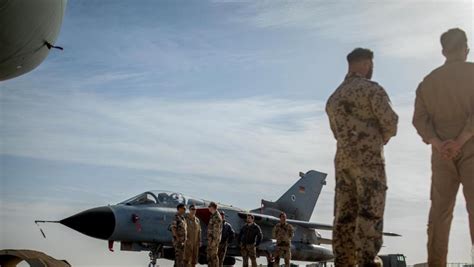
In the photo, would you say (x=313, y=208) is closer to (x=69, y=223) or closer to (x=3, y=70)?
→ (x=69, y=223)

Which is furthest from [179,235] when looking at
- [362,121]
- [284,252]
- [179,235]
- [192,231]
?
[362,121]

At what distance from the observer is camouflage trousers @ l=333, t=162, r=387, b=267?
4.21 meters

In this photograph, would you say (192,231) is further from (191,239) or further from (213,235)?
(213,235)

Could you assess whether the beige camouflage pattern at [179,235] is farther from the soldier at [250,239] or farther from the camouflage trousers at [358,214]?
the camouflage trousers at [358,214]

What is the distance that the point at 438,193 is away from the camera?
4289 millimetres

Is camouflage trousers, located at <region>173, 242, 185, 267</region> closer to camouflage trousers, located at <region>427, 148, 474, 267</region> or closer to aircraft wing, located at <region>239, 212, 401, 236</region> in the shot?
aircraft wing, located at <region>239, 212, 401, 236</region>

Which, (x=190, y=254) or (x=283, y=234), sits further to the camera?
(x=283, y=234)

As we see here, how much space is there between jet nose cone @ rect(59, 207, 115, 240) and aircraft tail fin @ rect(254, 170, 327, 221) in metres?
10.9

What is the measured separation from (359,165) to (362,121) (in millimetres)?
388

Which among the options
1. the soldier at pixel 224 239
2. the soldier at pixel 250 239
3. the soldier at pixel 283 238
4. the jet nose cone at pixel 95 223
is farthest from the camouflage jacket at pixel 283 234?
the jet nose cone at pixel 95 223

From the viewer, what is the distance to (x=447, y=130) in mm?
4383

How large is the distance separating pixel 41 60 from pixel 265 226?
16.6 meters

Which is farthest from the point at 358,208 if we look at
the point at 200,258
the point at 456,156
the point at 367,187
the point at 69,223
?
the point at 200,258

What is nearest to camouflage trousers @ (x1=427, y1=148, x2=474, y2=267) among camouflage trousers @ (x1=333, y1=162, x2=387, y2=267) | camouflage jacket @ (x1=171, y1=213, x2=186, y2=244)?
camouflage trousers @ (x1=333, y1=162, x2=387, y2=267)
